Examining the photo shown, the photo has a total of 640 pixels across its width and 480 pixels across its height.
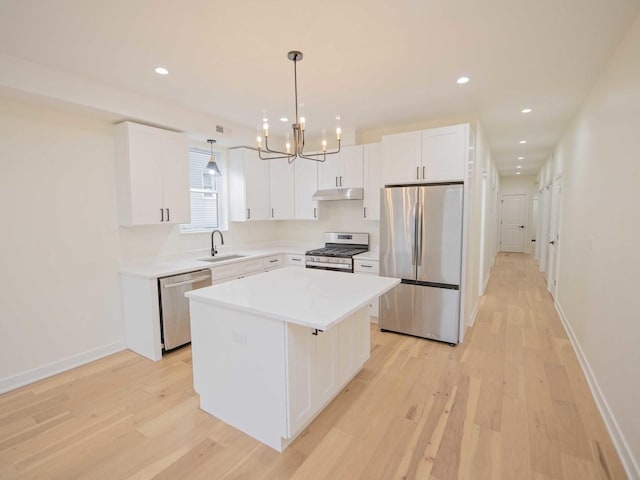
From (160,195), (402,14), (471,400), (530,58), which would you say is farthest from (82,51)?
(471,400)

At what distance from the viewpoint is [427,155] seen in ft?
11.8

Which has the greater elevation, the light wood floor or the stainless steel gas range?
the stainless steel gas range

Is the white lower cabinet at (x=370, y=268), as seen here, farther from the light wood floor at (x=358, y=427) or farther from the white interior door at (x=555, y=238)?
the white interior door at (x=555, y=238)

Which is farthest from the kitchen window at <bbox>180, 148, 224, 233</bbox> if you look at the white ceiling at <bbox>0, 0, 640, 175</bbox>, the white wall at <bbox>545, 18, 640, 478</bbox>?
the white wall at <bbox>545, 18, 640, 478</bbox>

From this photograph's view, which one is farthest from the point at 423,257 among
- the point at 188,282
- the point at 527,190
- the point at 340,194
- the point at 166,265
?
the point at 527,190

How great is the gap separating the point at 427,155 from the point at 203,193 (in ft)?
10.00

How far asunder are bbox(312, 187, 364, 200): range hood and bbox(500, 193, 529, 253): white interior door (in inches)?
346

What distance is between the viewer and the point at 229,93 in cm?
315

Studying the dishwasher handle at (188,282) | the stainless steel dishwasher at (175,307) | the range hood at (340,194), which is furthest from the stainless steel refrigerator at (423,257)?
the stainless steel dishwasher at (175,307)

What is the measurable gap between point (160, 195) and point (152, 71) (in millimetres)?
1293

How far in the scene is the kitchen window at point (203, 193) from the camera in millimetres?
4262

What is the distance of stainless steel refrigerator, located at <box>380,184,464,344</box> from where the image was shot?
3.44 meters

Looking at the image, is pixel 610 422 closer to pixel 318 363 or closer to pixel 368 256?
pixel 318 363

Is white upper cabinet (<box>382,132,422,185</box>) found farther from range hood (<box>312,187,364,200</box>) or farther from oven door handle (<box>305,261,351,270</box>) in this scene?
oven door handle (<box>305,261,351,270</box>)
